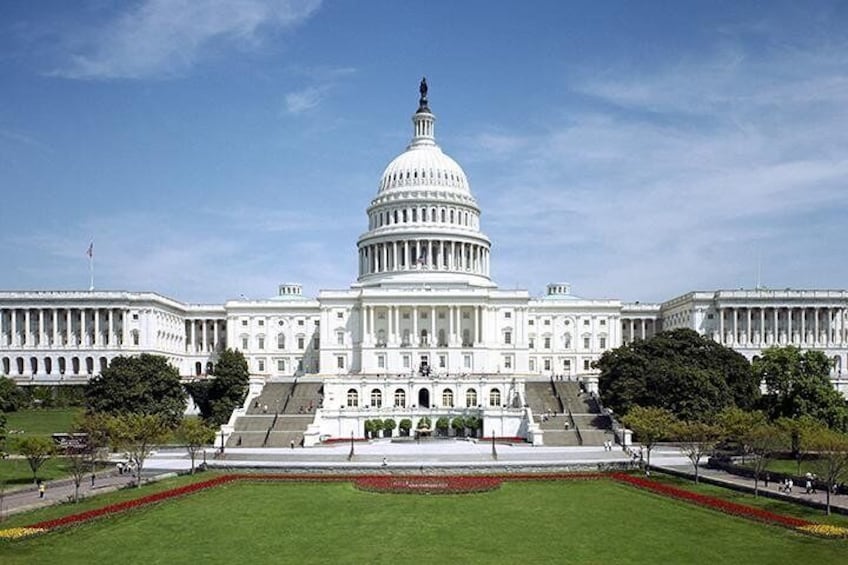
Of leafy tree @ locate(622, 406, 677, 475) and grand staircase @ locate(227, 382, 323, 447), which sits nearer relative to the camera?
leafy tree @ locate(622, 406, 677, 475)

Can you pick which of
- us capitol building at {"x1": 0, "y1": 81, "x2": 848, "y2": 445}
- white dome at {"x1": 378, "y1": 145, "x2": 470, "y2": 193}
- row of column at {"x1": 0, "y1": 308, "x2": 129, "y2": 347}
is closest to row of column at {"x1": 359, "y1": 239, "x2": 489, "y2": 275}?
us capitol building at {"x1": 0, "y1": 81, "x2": 848, "y2": 445}

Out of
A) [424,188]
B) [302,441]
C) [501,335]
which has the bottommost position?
[302,441]

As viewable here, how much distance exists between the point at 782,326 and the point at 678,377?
60.5 metres

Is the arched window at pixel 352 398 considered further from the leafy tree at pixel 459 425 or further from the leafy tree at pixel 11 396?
the leafy tree at pixel 11 396

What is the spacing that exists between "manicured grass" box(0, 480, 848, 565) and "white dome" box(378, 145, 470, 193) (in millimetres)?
95547

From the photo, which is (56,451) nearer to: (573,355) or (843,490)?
(843,490)

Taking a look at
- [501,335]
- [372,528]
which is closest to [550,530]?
[372,528]

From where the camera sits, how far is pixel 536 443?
8506 cm

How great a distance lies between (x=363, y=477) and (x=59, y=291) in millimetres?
89298

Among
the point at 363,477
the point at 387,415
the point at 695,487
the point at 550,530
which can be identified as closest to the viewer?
the point at 550,530

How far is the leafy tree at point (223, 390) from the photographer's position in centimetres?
9873

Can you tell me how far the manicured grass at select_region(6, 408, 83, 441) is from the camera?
91375mm

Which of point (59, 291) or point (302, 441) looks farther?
point (59, 291)

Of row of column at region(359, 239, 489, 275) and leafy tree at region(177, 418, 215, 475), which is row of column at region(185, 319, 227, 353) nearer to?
row of column at region(359, 239, 489, 275)
